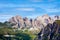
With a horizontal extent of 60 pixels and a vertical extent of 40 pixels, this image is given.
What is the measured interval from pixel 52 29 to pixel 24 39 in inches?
674

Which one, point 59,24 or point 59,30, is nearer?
point 59,30

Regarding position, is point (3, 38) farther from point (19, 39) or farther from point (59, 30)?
point (59, 30)

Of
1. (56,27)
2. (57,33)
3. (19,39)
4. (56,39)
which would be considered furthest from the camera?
(19,39)

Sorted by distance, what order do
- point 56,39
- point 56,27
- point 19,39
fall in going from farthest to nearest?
point 19,39 → point 56,27 → point 56,39

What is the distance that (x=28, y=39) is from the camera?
13275 cm

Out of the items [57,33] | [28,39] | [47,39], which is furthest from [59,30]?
[28,39]

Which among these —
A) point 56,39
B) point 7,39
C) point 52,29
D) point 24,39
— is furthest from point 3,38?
point 56,39

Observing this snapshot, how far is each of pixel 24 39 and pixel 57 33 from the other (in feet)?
87.7

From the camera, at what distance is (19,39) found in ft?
425

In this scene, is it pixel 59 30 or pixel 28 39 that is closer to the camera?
pixel 59 30

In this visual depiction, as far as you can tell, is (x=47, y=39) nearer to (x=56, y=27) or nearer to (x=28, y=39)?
(x=56, y=27)

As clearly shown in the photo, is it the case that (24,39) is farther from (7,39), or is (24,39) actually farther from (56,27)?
(56,27)

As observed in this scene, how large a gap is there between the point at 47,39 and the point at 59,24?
19.6 metres

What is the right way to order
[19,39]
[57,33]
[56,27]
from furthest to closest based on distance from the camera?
[19,39]
[56,27]
[57,33]
